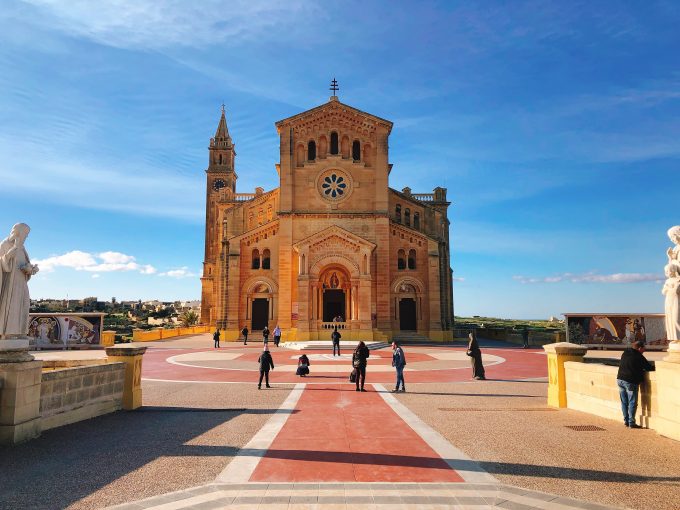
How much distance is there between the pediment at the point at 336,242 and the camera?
39.2 m

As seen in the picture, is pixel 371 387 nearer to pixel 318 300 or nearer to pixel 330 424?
pixel 330 424

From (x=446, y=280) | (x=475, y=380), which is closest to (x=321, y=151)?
(x=446, y=280)

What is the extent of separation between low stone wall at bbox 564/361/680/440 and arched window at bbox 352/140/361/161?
34139 mm

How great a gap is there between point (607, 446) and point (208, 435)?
762 cm

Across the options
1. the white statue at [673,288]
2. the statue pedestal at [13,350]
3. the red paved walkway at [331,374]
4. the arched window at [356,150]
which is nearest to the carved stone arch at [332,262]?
the arched window at [356,150]

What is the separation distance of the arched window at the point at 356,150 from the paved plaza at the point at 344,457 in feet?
109

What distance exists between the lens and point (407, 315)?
138 ft

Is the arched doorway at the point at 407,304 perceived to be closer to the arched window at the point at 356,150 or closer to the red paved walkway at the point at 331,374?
the arched window at the point at 356,150

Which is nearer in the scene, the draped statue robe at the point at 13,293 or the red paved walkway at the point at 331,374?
the draped statue robe at the point at 13,293

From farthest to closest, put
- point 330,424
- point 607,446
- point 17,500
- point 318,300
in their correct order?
→ 1. point 318,300
2. point 330,424
3. point 607,446
4. point 17,500

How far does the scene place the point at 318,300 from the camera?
39.9 metres

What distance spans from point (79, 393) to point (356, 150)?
122 ft

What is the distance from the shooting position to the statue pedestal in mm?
7957

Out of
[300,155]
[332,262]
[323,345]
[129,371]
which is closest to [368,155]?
[300,155]
